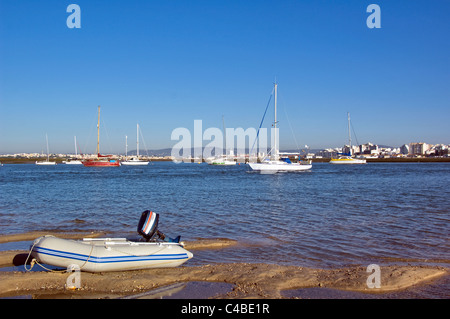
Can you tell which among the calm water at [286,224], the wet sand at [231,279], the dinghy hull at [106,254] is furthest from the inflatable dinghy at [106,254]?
the calm water at [286,224]

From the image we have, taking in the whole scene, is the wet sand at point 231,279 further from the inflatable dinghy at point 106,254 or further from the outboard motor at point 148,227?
the outboard motor at point 148,227

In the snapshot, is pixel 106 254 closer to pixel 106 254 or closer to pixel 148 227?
pixel 106 254

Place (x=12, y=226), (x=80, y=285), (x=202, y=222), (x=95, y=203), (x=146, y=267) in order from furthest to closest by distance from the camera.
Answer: (x=95, y=203), (x=202, y=222), (x=12, y=226), (x=146, y=267), (x=80, y=285)

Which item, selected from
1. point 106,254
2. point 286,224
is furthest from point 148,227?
point 286,224

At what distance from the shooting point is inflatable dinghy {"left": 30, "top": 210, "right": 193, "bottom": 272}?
8664 millimetres

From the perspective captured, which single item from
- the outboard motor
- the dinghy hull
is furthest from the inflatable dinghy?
the outboard motor

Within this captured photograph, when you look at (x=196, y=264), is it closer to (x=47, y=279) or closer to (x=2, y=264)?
(x=47, y=279)

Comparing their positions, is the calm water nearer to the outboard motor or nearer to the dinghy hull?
the dinghy hull

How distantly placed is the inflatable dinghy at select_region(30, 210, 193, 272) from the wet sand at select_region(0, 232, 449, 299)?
197 mm

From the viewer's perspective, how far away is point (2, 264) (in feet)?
32.4

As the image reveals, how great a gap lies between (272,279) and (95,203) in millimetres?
17744
